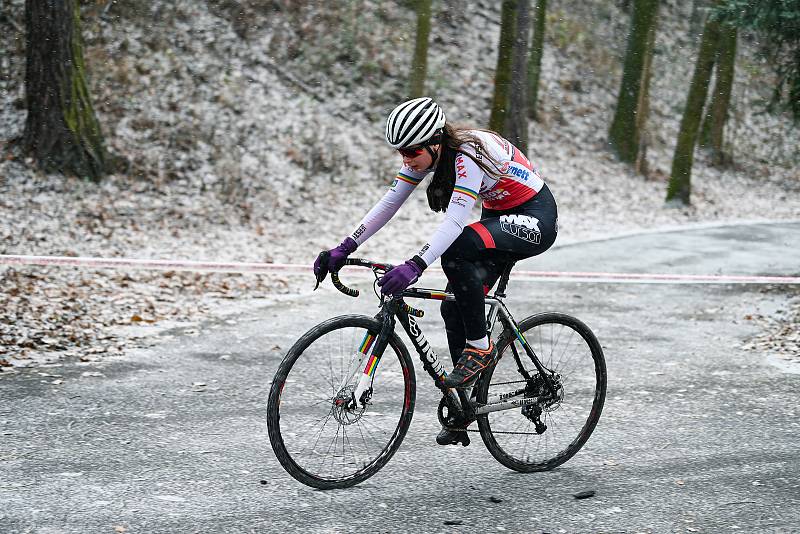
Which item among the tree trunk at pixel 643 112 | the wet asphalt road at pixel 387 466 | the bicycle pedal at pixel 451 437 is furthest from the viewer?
the tree trunk at pixel 643 112

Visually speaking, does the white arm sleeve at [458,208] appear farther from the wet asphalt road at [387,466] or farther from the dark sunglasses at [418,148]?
the wet asphalt road at [387,466]

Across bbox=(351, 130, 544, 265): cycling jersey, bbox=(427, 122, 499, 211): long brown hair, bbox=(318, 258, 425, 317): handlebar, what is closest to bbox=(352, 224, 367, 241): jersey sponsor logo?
bbox=(351, 130, 544, 265): cycling jersey

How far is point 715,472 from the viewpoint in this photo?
488cm

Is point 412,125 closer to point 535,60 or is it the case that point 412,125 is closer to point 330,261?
point 330,261

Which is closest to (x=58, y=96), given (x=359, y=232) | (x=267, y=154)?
(x=267, y=154)

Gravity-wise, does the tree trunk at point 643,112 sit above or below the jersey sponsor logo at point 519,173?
above

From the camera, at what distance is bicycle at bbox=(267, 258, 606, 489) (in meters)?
4.42

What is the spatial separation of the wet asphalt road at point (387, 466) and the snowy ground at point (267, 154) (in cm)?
134

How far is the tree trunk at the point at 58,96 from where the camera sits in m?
13.0

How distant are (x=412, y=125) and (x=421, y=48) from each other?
1637 cm

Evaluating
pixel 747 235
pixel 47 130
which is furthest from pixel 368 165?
pixel 747 235

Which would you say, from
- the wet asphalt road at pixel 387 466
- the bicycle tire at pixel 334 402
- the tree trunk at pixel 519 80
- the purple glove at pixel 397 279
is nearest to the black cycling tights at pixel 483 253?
the purple glove at pixel 397 279

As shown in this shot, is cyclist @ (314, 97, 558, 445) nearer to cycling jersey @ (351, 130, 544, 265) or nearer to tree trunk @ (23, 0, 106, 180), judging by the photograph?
cycling jersey @ (351, 130, 544, 265)

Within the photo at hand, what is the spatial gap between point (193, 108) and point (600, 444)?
13.5 metres
